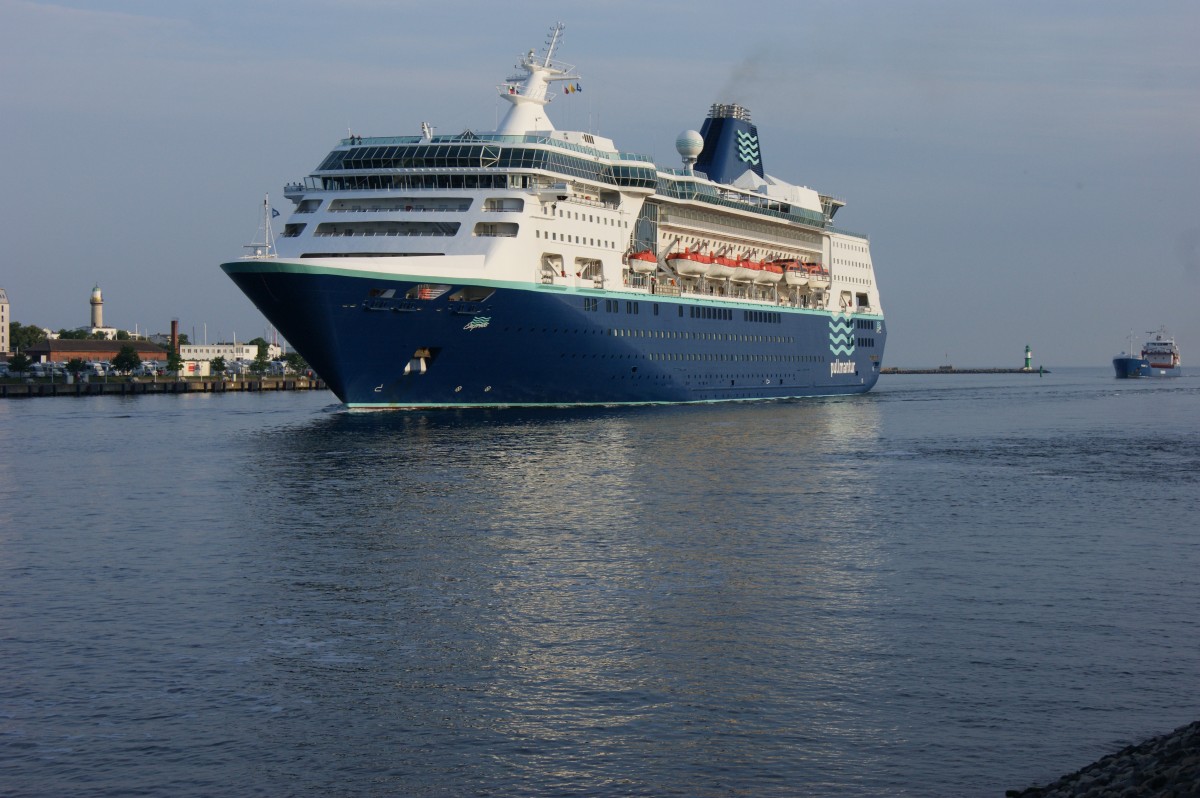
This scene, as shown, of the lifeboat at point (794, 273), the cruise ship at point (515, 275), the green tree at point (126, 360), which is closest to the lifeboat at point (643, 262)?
the cruise ship at point (515, 275)

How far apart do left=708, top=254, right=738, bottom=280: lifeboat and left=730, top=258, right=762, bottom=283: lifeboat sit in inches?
13.1

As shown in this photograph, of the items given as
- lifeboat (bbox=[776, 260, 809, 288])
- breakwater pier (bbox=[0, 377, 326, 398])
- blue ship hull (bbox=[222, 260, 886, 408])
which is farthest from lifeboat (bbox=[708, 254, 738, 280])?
breakwater pier (bbox=[0, 377, 326, 398])

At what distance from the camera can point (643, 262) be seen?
65.6 metres

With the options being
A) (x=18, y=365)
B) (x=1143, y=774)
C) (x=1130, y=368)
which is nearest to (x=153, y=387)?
A: (x=18, y=365)

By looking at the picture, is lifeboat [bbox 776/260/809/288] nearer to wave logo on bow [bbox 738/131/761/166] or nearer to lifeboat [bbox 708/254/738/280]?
lifeboat [bbox 708/254/738/280]

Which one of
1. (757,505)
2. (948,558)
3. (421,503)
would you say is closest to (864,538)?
(948,558)

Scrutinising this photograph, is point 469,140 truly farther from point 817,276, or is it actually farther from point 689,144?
point 817,276

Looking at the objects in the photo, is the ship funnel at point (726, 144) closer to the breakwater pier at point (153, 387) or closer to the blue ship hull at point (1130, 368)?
the breakwater pier at point (153, 387)

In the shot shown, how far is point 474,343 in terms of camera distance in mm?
53500

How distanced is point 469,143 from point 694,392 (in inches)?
766

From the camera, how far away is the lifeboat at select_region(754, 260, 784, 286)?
3049 inches

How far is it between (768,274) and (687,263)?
9960 millimetres

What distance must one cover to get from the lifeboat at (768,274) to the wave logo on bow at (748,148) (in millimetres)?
9570

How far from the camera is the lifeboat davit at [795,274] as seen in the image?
81.4m
